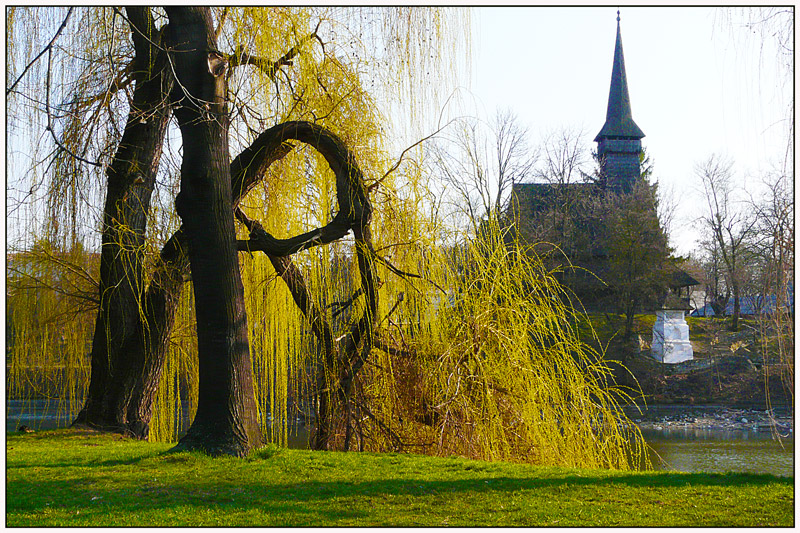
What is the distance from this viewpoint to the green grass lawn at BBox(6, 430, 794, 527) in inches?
124

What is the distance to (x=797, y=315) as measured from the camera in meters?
3.60

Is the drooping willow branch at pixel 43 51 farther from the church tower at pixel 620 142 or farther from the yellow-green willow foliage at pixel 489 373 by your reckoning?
the church tower at pixel 620 142

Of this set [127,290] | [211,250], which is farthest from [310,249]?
[127,290]

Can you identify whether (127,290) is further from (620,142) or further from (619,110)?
(619,110)

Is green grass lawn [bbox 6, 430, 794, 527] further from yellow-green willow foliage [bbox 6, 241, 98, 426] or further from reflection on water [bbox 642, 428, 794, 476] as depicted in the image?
reflection on water [bbox 642, 428, 794, 476]

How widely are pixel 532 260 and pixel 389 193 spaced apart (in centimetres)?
135

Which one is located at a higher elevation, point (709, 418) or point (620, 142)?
point (620, 142)

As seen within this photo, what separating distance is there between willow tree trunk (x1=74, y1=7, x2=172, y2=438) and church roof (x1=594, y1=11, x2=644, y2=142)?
31012mm

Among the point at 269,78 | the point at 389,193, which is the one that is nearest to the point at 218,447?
the point at 389,193

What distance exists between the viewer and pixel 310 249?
5.52m

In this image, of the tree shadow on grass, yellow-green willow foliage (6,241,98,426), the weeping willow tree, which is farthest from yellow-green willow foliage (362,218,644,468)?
yellow-green willow foliage (6,241,98,426)

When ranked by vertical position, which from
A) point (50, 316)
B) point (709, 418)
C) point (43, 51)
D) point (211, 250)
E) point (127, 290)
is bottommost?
point (709, 418)

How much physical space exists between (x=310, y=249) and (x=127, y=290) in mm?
2156

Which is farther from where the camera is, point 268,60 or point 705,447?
point 705,447
